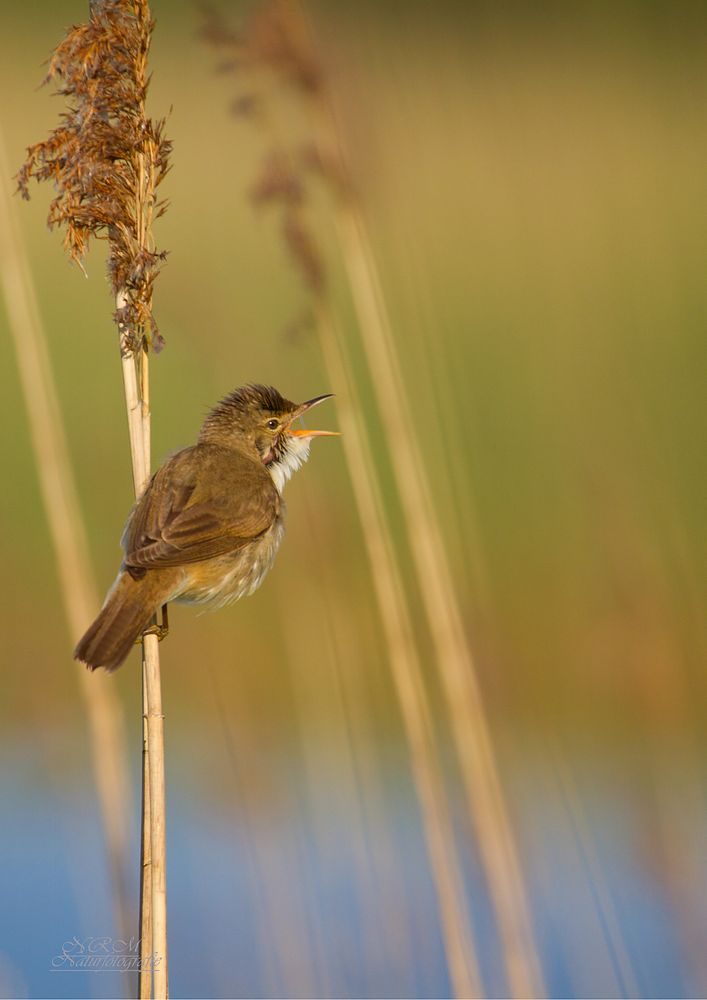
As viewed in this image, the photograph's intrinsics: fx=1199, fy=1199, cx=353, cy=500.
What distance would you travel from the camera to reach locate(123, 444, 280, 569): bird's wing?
2.38 m

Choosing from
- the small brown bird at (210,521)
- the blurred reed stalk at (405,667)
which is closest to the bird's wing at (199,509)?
the small brown bird at (210,521)

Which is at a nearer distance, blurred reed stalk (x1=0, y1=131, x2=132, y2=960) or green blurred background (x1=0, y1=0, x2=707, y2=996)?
blurred reed stalk (x1=0, y1=131, x2=132, y2=960)

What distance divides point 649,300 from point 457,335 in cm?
141

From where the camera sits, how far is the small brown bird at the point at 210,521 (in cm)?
227

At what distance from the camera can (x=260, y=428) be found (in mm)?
2912

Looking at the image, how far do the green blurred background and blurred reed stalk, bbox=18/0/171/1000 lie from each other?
59 centimetres

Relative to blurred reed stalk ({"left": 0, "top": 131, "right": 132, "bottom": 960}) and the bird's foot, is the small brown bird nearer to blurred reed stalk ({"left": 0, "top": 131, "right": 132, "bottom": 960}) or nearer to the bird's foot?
the bird's foot

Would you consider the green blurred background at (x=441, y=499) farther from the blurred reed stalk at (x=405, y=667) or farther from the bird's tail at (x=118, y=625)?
the bird's tail at (x=118, y=625)

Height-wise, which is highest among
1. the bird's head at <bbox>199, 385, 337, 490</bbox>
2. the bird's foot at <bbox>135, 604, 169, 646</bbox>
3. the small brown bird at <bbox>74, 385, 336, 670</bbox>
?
the bird's head at <bbox>199, 385, 337, 490</bbox>

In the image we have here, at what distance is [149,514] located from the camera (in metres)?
2.41

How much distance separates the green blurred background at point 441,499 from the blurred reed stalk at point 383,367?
0.09 meters

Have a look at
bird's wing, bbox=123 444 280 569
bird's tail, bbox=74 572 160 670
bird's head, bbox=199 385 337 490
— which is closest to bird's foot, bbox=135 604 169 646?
bird's tail, bbox=74 572 160 670

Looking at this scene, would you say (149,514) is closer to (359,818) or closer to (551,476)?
(359,818)

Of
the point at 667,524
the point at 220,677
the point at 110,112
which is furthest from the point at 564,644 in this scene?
the point at 110,112
